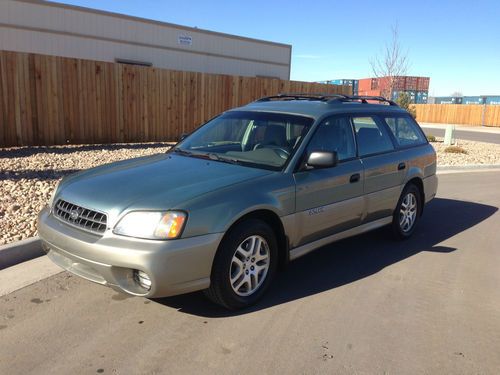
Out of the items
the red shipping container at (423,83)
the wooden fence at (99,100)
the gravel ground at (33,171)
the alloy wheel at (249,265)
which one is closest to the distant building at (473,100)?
the red shipping container at (423,83)

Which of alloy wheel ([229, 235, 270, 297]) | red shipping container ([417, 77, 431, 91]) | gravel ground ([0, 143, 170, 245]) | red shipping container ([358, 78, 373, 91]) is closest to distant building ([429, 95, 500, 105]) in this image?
red shipping container ([417, 77, 431, 91])

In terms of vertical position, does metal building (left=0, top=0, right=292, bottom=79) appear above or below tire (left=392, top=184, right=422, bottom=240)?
above

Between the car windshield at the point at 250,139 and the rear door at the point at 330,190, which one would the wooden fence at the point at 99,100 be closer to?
the car windshield at the point at 250,139

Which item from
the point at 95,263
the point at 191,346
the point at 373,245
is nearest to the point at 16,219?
the point at 95,263

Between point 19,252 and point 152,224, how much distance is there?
2.15 metres

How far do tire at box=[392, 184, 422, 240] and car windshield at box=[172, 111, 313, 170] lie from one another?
1.93m

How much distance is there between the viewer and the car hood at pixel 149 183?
341 cm

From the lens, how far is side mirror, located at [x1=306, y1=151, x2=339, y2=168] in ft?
13.5

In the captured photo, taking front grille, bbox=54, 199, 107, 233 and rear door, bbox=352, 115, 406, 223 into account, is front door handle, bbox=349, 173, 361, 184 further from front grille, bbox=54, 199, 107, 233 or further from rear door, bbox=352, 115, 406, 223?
front grille, bbox=54, 199, 107, 233

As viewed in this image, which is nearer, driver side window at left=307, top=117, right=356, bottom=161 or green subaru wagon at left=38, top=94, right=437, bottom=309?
green subaru wagon at left=38, top=94, right=437, bottom=309

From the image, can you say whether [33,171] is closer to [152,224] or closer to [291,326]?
[152,224]

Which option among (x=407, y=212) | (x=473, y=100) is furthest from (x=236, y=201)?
(x=473, y=100)

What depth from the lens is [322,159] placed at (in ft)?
13.5

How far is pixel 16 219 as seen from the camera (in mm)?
5449
